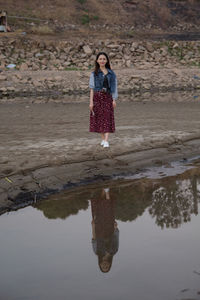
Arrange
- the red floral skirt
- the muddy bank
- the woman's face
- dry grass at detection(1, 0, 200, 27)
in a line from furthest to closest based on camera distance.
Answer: dry grass at detection(1, 0, 200, 27), the red floral skirt, the woman's face, the muddy bank

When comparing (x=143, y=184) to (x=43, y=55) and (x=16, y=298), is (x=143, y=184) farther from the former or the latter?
(x=43, y=55)

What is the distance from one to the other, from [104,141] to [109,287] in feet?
15.2

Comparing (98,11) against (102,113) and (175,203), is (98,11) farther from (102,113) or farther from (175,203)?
(175,203)

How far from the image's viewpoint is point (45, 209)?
15.8 feet

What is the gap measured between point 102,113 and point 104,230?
3.53m

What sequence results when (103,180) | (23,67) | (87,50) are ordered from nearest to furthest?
(103,180), (23,67), (87,50)

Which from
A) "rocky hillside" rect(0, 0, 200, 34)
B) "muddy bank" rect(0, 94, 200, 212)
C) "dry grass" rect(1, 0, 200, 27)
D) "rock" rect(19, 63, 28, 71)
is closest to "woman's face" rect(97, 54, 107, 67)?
"muddy bank" rect(0, 94, 200, 212)

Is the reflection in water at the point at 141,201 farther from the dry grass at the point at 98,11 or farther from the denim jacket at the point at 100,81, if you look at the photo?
the dry grass at the point at 98,11

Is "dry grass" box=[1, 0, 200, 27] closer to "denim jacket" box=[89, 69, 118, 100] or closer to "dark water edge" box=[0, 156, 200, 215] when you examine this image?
"denim jacket" box=[89, 69, 118, 100]

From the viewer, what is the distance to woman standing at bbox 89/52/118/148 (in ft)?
23.7

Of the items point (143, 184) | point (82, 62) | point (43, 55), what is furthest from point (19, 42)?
point (143, 184)

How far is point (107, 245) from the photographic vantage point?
3.83 meters

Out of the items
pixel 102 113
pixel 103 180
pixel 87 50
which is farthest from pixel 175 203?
pixel 87 50

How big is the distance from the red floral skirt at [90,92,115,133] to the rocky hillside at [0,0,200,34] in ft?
96.7
